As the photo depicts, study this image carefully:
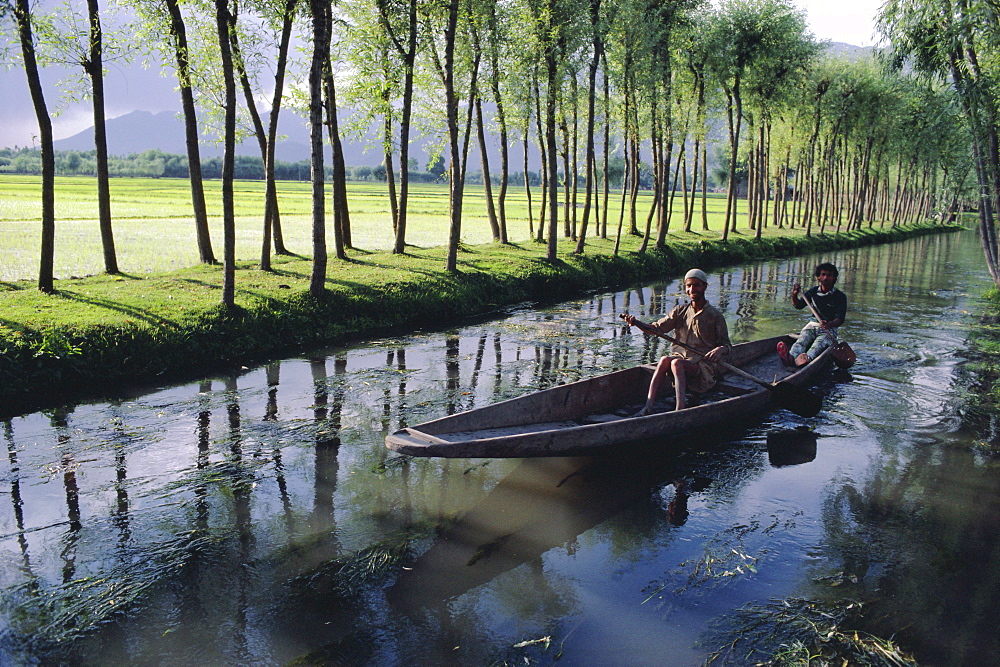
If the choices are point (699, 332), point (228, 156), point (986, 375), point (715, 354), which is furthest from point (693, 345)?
point (228, 156)

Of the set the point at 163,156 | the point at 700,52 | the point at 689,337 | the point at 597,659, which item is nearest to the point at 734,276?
the point at 700,52

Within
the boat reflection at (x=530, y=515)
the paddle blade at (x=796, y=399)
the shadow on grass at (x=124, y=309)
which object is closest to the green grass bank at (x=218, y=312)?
the shadow on grass at (x=124, y=309)

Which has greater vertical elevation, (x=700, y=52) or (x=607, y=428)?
(x=700, y=52)

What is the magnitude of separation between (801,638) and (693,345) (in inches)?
227

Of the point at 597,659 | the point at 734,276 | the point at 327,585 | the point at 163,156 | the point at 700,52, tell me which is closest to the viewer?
the point at 597,659

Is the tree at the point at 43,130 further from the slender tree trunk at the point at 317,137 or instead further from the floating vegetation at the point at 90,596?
the floating vegetation at the point at 90,596

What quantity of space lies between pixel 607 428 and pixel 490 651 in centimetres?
363

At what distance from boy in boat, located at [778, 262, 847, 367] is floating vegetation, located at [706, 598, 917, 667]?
8364 millimetres

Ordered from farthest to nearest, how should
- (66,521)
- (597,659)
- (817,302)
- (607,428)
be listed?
(817,302) → (607,428) → (66,521) → (597,659)

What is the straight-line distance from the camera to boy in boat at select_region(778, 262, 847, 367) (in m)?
14.2

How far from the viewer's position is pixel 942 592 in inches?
270

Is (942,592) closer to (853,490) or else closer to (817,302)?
(853,490)

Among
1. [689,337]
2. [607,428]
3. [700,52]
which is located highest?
[700,52]

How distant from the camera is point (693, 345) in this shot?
11297 mm
